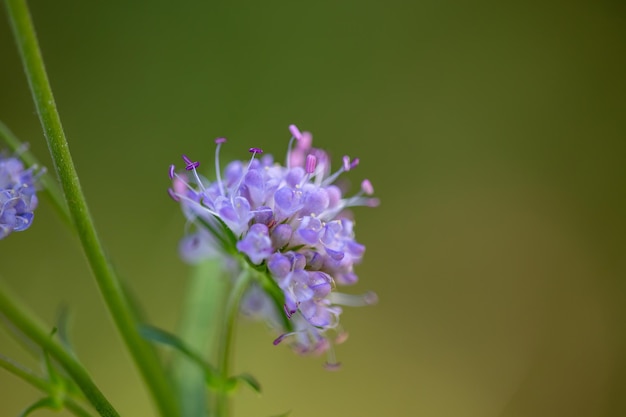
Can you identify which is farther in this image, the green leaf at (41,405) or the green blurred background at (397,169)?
the green blurred background at (397,169)

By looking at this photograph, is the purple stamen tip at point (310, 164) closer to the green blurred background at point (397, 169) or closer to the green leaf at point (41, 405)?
the green leaf at point (41, 405)

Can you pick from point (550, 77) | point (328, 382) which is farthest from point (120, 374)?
point (550, 77)

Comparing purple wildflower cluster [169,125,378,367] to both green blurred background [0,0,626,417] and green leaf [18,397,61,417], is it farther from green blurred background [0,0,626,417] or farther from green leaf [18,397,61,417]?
green blurred background [0,0,626,417]

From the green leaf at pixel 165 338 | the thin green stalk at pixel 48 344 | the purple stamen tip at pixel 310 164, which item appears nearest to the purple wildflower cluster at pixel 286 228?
the purple stamen tip at pixel 310 164

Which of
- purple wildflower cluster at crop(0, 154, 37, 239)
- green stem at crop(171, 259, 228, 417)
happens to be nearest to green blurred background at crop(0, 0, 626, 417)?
green stem at crop(171, 259, 228, 417)

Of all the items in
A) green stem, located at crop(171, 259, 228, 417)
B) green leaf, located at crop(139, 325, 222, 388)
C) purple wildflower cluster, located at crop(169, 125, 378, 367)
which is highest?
purple wildflower cluster, located at crop(169, 125, 378, 367)

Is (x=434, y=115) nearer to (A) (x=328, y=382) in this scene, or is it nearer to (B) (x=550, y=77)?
(B) (x=550, y=77)
